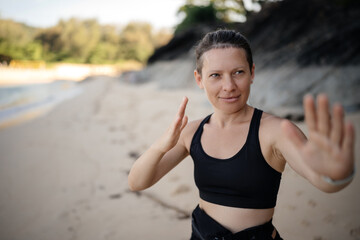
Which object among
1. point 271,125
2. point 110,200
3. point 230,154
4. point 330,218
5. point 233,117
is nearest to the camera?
point 271,125

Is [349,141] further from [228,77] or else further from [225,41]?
[225,41]

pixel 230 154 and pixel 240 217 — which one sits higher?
pixel 230 154

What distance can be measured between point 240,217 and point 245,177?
26 cm

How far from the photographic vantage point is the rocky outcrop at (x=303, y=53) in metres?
5.03

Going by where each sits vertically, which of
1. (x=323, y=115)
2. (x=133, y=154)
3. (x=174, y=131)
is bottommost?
(x=133, y=154)

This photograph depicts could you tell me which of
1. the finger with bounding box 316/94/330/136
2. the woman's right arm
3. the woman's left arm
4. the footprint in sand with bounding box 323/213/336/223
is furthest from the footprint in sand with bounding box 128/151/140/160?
the finger with bounding box 316/94/330/136

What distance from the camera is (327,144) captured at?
2.93 ft

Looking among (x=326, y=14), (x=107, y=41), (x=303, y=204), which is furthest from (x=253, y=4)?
(x=107, y=41)

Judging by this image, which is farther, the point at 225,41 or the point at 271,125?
the point at 225,41

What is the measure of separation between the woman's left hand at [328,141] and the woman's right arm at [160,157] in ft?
2.22

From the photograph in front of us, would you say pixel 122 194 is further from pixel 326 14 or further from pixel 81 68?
pixel 81 68

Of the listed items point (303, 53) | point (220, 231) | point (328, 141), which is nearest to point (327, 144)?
point (328, 141)

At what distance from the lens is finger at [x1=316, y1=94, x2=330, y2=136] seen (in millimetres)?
865

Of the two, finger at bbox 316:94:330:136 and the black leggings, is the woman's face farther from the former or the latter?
the black leggings
